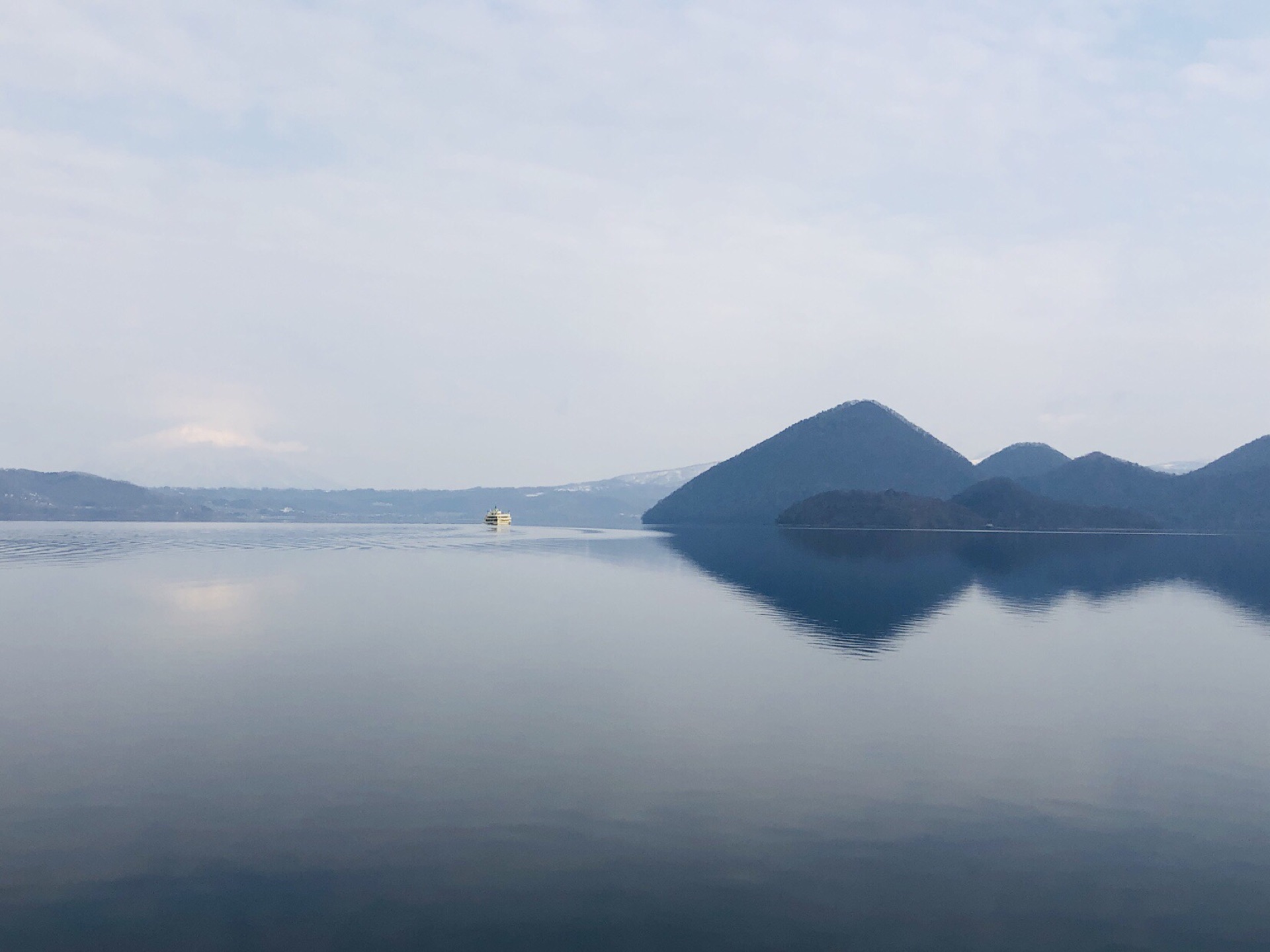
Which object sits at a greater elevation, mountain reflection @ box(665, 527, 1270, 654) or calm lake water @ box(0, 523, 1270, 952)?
mountain reflection @ box(665, 527, 1270, 654)

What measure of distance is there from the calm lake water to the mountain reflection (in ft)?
25.9

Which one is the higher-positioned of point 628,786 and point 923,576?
point 923,576

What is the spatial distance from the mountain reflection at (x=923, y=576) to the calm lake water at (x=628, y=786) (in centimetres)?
788

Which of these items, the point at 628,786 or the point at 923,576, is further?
the point at 923,576

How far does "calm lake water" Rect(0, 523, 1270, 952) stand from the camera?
17.9 meters

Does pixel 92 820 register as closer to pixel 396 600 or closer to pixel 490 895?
pixel 490 895

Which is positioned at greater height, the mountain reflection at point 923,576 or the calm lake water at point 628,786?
the mountain reflection at point 923,576

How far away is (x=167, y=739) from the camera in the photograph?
30922 millimetres

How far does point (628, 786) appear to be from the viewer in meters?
26.1

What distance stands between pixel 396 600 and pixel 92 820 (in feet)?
183

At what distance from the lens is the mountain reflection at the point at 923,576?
7144 centimetres

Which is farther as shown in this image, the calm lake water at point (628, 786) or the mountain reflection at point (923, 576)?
the mountain reflection at point (923, 576)

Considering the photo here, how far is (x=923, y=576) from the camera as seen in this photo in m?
114

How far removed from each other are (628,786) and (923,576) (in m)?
95.6
